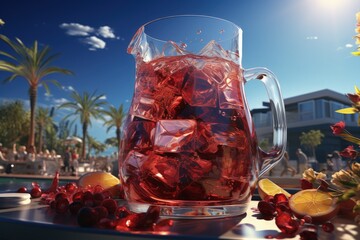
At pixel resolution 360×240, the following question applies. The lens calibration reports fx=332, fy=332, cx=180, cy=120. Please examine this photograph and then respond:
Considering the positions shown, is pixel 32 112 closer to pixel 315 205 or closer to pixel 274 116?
pixel 274 116

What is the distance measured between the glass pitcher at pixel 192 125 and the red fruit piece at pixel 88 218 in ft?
0.86

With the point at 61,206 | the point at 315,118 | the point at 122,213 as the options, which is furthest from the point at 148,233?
the point at 315,118

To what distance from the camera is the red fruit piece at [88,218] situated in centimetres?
57

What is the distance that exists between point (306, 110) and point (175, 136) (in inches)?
1889

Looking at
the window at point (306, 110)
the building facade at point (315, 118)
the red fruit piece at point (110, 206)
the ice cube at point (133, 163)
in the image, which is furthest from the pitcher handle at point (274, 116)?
the window at point (306, 110)

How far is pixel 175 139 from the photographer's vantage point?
865 mm

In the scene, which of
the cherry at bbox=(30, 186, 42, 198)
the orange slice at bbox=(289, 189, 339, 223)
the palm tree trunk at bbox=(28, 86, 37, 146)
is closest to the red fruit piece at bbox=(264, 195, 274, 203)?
the orange slice at bbox=(289, 189, 339, 223)

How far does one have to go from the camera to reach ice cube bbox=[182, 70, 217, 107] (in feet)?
3.06

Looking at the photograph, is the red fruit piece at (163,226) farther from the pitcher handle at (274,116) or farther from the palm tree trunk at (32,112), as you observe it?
the palm tree trunk at (32,112)

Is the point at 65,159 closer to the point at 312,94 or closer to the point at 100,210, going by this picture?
the point at 100,210

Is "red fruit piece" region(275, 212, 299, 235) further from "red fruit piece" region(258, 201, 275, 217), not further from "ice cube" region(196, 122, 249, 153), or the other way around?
"ice cube" region(196, 122, 249, 153)

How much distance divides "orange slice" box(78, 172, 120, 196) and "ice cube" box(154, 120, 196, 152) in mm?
508

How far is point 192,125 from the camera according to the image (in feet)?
2.90

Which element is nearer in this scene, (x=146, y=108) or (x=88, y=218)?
(x=88, y=218)
